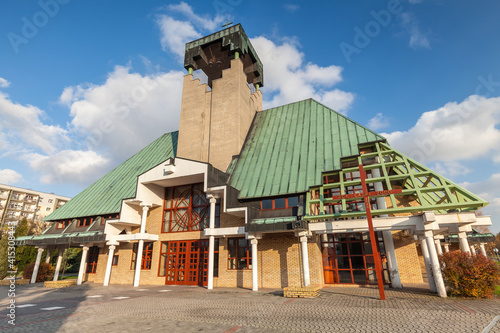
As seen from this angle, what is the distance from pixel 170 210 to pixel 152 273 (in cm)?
532

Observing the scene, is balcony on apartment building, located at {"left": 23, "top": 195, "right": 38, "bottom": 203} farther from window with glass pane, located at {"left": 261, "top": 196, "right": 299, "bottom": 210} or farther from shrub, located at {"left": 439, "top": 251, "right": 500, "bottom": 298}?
shrub, located at {"left": 439, "top": 251, "right": 500, "bottom": 298}

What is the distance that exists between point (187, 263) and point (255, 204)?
318 inches

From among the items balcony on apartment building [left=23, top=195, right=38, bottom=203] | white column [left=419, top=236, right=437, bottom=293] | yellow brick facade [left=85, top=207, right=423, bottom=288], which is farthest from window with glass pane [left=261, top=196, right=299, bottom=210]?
balcony on apartment building [left=23, top=195, right=38, bottom=203]

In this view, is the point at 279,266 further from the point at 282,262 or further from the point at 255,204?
the point at 255,204

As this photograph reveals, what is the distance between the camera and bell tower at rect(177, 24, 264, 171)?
76.0 ft

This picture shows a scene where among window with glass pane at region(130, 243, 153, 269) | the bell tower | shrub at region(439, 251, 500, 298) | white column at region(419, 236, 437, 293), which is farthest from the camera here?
the bell tower

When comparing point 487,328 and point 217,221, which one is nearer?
point 487,328

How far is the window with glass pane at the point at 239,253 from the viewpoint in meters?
18.6

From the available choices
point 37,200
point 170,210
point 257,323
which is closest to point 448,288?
point 257,323

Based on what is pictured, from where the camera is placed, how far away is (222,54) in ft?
95.2

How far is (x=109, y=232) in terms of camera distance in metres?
21.7

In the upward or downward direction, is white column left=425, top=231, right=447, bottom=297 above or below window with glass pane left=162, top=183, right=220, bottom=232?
below

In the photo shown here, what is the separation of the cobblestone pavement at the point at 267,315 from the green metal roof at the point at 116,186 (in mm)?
12467

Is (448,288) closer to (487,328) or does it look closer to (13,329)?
(487,328)
